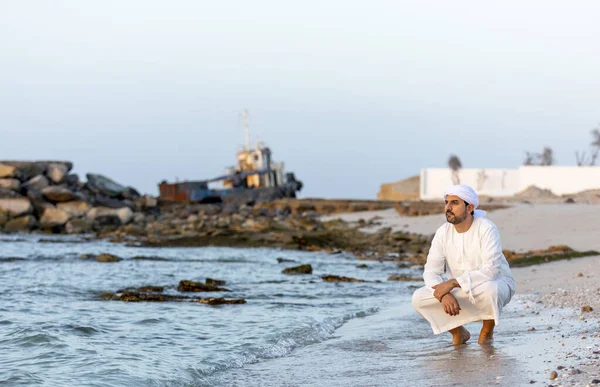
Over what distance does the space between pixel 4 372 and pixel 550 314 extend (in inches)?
196

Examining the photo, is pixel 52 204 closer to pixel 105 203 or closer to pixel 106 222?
pixel 105 203

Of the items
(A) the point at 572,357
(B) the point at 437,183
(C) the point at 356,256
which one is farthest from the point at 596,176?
(A) the point at 572,357

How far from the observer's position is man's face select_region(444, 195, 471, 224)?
6.29m

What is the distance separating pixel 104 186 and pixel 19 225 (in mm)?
10229

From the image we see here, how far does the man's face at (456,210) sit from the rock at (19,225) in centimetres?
3201

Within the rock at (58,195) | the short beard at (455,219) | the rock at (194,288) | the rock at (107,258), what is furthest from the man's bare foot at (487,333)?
the rock at (58,195)

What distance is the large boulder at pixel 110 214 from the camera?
3737 centimetres

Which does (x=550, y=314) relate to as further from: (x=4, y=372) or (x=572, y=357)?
(x=4, y=372)

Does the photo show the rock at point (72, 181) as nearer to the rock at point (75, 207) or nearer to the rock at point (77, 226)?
the rock at point (75, 207)

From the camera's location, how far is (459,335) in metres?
6.68

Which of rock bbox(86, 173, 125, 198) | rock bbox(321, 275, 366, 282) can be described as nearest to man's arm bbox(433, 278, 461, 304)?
rock bbox(321, 275, 366, 282)

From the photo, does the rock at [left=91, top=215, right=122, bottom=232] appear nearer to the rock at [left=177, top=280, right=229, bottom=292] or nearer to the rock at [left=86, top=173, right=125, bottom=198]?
the rock at [left=86, top=173, right=125, bottom=198]

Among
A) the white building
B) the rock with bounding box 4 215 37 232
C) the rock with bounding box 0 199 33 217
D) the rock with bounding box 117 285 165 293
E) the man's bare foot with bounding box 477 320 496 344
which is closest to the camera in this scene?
the man's bare foot with bounding box 477 320 496 344

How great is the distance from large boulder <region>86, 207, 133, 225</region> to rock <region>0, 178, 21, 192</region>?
415cm
